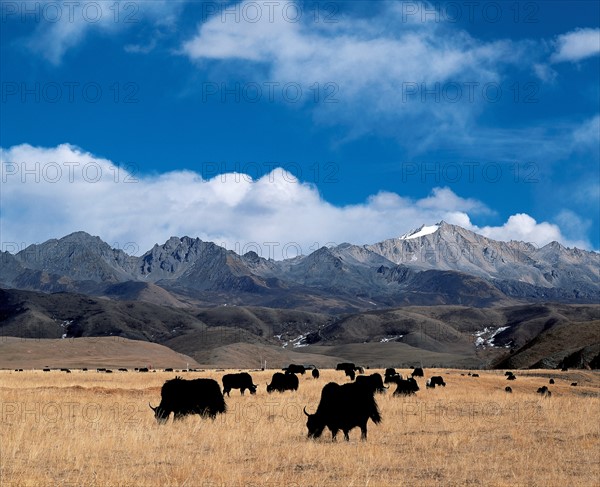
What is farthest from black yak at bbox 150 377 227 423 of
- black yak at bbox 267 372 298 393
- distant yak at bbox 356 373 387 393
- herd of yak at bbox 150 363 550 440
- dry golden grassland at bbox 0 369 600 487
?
black yak at bbox 267 372 298 393

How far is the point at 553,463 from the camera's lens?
1445 centimetres

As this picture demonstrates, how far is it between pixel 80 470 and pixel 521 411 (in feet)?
62.9

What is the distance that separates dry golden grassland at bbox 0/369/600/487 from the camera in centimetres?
1232

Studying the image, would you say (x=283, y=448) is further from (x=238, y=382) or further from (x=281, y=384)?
(x=281, y=384)

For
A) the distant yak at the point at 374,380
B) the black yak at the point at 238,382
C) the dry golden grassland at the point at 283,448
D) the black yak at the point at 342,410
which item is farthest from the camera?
the black yak at the point at 238,382

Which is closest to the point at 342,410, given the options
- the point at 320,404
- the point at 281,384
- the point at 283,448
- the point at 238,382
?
the point at 320,404

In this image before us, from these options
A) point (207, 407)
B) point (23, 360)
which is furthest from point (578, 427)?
point (23, 360)

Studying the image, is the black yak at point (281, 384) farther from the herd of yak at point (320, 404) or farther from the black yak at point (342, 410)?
the black yak at point (342, 410)

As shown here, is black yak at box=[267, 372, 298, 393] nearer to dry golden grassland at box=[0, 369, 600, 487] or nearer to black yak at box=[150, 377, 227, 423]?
dry golden grassland at box=[0, 369, 600, 487]

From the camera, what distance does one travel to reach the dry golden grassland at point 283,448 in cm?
1232

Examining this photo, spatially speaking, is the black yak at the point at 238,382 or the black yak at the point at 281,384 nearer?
the black yak at the point at 238,382

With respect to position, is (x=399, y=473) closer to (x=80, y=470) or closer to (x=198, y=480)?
(x=198, y=480)

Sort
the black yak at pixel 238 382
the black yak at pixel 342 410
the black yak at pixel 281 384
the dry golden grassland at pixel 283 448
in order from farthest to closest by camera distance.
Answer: the black yak at pixel 281 384
the black yak at pixel 238 382
the black yak at pixel 342 410
the dry golden grassland at pixel 283 448

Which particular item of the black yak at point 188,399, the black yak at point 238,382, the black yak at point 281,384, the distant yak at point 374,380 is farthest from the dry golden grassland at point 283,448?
the black yak at point 281,384
